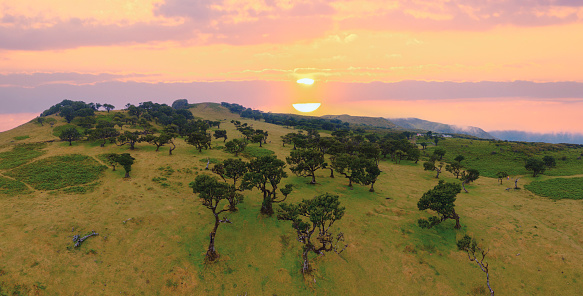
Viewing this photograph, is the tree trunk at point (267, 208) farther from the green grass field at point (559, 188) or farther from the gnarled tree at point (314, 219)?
the green grass field at point (559, 188)

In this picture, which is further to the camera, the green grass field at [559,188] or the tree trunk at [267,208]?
the green grass field at [559,188]

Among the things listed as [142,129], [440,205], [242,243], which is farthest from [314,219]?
[142,129]

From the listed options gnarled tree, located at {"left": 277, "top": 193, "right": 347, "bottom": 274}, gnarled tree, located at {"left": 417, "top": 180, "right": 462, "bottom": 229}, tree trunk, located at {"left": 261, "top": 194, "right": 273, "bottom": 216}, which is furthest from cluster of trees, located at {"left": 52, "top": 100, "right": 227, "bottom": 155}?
gnarled tree, located at {"left": 417, "top": 180, "right": 462, "bottom": 229}

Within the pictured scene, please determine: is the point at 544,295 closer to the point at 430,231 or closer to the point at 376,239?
the point at 430,231

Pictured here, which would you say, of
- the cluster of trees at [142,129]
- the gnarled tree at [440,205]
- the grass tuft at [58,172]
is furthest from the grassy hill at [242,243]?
the cluster of trees at [142,129]

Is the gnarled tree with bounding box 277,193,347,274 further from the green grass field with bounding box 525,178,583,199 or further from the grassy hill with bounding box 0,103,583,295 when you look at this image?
the green grass field with bounding box 525,178,583,199

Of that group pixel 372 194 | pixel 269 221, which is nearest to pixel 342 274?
pixel 269 221

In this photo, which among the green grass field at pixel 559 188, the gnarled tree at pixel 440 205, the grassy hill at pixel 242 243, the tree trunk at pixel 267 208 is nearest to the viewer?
the grassy hill at pixel 242 243

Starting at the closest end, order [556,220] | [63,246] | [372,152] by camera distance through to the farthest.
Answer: [63,246] < [556,220] < [372,152]
